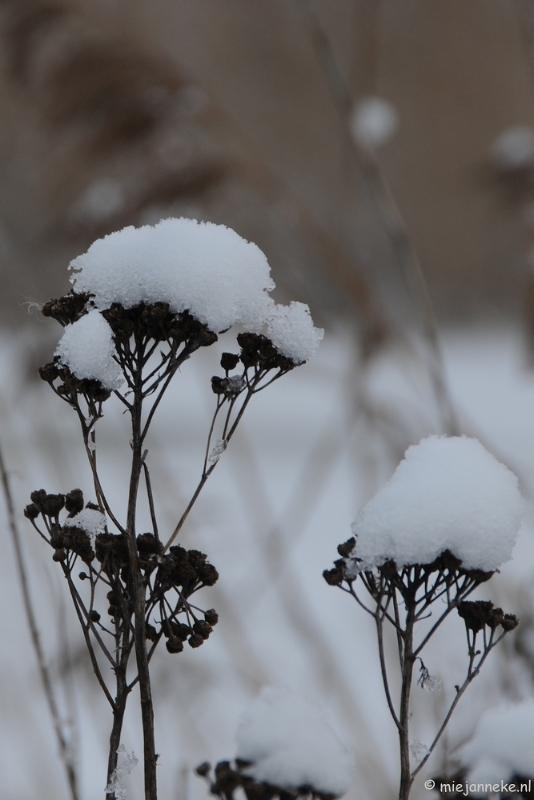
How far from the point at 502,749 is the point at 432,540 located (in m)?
0.20

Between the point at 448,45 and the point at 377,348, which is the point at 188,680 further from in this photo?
the point at 448,45

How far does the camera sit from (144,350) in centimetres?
57

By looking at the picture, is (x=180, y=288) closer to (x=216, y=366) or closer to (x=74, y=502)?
(x=74, y=502)

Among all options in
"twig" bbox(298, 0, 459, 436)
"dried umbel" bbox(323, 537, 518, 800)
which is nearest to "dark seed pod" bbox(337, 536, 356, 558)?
"dried umbel" bbox(323, 537, 518, 800)

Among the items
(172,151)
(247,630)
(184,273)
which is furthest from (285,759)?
(247,630)

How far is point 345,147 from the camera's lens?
6.60 feet

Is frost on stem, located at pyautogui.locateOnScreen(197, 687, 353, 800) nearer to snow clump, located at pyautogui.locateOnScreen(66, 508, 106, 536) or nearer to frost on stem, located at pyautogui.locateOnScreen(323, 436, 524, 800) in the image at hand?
frost on stem, located at pyautogui.locateOnScreen(323, 436, 524, 800)

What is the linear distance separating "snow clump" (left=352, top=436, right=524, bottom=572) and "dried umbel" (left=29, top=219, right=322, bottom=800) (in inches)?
5.7

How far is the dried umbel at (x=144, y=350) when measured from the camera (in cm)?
56

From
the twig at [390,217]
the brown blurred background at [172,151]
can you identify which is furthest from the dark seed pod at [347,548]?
the twig at [390,217]

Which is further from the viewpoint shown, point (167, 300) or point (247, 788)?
point (167, 300)

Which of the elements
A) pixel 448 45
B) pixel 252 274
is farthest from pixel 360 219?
pixel 448 45

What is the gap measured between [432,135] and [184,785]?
11089 mm

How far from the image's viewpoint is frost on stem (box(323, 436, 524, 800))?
0.54 meters
